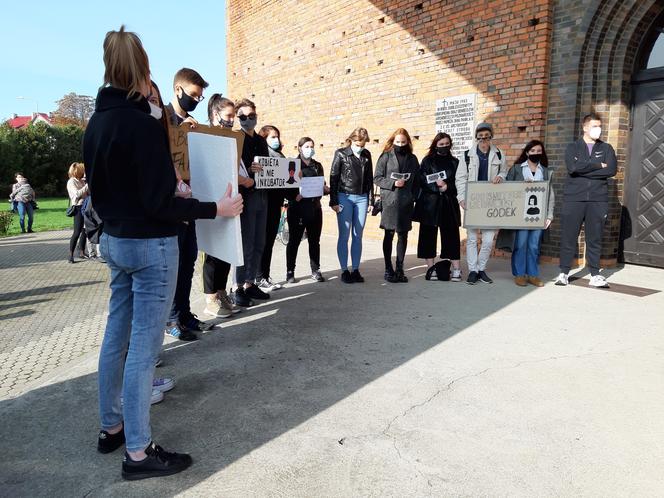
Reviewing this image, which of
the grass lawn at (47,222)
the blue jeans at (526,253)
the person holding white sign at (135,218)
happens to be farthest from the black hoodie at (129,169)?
the grass lawn at (47,222)

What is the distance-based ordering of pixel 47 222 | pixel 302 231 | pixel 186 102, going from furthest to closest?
pixel 47 222 → pixel 302 231 → pixel 186 102

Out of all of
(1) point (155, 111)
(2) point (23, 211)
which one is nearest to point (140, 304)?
(1) point (155, 111)

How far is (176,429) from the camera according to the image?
3119 millimetres

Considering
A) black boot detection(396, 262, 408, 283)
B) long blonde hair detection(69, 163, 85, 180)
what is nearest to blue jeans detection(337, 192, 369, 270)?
black boot detection(396, 262, 408, 283)

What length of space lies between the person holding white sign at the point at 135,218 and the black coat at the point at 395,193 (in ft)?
15.1

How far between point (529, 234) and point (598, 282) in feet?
3.44

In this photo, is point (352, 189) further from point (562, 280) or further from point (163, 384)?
point (163, 384)

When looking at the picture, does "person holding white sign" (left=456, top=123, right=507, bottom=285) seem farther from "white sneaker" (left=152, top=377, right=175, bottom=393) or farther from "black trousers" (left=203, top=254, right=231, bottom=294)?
"white sneaker" (left=152, top=377, right=175, bottom=393)

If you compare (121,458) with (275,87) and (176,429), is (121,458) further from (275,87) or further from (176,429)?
(275,87)

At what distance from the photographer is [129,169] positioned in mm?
2396

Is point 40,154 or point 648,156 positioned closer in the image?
point 648,156

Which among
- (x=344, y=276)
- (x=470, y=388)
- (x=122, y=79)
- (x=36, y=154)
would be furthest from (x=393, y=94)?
(x=36, y=154)

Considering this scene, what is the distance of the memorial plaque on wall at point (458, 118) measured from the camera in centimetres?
939

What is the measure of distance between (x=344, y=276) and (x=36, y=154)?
39.3 metres
